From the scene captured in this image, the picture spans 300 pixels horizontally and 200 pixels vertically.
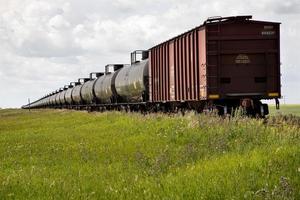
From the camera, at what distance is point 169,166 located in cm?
1005

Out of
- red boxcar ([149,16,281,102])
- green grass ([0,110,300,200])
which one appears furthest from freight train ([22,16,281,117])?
green grass ([0,110,300,200])

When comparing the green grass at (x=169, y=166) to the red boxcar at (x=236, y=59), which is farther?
the red boxcar at (x=236, y=59)

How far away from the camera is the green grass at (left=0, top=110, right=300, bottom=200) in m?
7.62

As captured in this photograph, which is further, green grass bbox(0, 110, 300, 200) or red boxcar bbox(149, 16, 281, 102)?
red boxcar bbox(149, 16, 281, 102)

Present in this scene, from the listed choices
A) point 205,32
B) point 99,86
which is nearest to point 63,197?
point 205,32

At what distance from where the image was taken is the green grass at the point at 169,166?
762 centimetres

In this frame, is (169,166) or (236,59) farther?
(236,59)

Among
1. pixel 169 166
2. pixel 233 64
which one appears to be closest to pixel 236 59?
pixel 233 64

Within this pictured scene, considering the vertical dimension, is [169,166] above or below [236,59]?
→ below

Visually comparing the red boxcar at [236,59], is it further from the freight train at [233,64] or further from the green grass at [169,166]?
the green grass at [169,166]

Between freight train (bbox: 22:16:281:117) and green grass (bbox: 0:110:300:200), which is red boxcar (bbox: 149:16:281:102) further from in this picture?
green grass (bbox: 0:110:300:200)

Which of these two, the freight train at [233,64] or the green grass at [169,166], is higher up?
the freight train at [233,64]

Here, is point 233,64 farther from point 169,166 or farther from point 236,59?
point 169,166

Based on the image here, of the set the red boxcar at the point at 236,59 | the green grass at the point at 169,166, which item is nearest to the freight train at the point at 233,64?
the red boxcar at the point at 236,59
